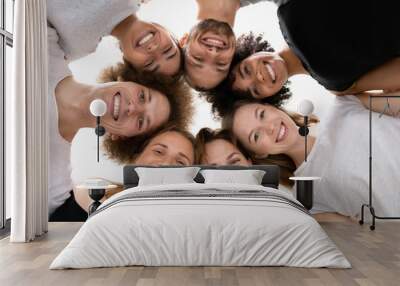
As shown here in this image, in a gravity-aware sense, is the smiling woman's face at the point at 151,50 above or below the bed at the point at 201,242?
above

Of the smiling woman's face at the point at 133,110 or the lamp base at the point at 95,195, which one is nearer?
the lamp base at the point at 95,195

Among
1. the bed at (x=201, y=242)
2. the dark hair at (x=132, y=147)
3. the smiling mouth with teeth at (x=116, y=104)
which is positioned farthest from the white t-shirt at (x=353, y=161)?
the bed at (x=201, y=242)

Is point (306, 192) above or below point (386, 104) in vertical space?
below

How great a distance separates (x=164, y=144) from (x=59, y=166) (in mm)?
1399

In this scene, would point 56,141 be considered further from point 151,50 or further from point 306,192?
point 306,192

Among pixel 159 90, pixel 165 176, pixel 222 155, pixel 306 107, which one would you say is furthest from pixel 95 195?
pixel 306 107

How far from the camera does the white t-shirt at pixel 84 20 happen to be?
7598 millimetres

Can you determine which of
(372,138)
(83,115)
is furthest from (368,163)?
(83,115)

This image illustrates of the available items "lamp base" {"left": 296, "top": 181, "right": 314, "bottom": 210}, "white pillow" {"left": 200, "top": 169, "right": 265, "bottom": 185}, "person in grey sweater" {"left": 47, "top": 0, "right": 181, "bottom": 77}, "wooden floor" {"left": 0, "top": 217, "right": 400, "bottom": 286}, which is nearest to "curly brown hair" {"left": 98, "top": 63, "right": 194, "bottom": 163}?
"person in grey sweater" {"left": 47, "top": 0, "right": 181, "bottom": 77}

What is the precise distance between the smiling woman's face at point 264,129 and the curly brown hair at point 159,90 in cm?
67

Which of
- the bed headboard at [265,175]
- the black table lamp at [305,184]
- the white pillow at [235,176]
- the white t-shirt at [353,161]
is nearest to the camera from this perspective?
the white pillow at [235,176]

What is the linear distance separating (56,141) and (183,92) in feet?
5.79

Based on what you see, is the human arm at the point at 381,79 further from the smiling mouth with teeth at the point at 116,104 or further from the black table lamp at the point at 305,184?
the smiling mouth with teeth at the point at 116,104

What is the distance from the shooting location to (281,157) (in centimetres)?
758
